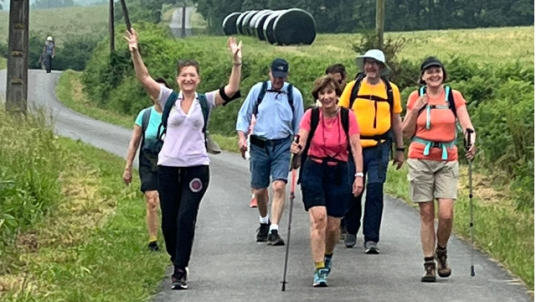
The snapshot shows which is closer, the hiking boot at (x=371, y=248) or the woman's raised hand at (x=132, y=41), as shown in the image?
the woman's raised hand at (x=132, y=41)

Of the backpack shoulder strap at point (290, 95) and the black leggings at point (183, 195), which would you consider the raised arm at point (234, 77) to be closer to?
the black leggings at point (183, 195)

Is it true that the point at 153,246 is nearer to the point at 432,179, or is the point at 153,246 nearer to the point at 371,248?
the point at 371,248

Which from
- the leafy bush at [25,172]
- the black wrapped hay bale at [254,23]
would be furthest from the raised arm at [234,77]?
the black wrapped hay bale at [254,23]

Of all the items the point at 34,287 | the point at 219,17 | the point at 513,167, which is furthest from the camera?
the point at 219,17

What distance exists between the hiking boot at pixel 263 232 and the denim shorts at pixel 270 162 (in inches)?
15.8

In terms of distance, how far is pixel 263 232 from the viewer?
39.7ft

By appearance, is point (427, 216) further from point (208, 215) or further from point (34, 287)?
point (208, 215)

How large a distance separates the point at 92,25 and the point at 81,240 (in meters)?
108

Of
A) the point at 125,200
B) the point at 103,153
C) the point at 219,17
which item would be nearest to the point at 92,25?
the point at 219,17

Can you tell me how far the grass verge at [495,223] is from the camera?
412 inches

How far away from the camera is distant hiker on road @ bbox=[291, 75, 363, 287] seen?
A: 31.4 ft

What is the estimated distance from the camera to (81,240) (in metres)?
11.9

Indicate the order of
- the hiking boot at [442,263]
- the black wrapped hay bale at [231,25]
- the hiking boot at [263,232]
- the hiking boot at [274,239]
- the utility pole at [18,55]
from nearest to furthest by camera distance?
the hiking boot at [442,263]
the hiking boot at [274,239]
the hiking boot at [263,232]
the utility pole at [18,55]
the black wrapped hay bale at [231,25]

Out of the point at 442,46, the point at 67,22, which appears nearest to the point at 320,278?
the point at 442,46
